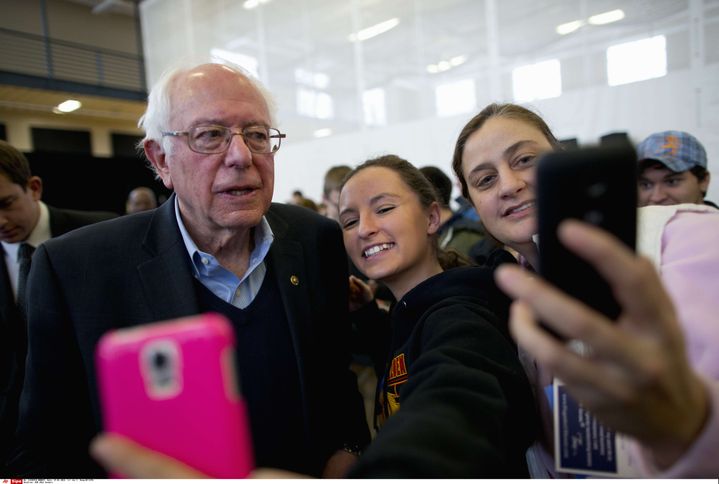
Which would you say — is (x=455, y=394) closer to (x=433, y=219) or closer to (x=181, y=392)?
(x=181, y=392)

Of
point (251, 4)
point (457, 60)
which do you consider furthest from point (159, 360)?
point (251, 4)

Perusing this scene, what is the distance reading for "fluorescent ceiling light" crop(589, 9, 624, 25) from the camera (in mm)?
5414

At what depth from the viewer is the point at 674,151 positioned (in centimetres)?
231

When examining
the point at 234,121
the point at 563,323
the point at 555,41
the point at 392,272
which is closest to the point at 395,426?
the point at 563,323

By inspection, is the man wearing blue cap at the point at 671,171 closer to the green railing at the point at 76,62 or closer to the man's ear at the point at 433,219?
the man's ear at the point at 433,219

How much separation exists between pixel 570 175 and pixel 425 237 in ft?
4.11

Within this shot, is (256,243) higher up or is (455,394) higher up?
(256,243)

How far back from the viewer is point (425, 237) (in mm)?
1718

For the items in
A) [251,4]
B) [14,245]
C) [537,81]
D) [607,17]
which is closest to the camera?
[14,245]

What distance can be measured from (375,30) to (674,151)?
22.0 feet

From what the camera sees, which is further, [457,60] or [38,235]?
[457,60]

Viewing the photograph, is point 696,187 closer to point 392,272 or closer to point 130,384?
point 392,272

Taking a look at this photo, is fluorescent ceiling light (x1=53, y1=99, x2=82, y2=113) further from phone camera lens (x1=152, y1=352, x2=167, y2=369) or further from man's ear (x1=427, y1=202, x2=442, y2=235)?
phone camera lens (x1=152, y1=352, x2=167, y2=369)

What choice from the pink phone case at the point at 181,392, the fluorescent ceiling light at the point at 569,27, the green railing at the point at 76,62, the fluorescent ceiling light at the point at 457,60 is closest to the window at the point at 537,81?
the fluorescent ceiling light at the point at 569,27
